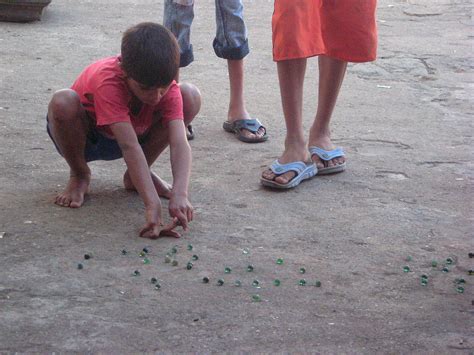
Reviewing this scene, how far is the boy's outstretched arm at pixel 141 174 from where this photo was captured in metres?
3.26

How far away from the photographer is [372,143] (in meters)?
4.59

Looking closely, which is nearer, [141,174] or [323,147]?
[141,174]

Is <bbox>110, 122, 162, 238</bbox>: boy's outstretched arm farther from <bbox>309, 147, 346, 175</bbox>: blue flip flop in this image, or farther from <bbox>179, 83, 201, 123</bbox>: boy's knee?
<bbox>309, 147, 346, 175</bbox>: blue flip flop

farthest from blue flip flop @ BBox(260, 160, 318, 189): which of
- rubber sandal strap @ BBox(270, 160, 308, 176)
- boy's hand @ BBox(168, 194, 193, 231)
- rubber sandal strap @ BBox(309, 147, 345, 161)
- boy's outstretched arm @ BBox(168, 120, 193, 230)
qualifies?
boy's hand @ BBox(168, 194, 193, 231)

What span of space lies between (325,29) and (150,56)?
1125 mm

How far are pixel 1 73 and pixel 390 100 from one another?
7.75 ft

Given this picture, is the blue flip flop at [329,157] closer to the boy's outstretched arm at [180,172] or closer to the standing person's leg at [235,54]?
the standing person's leg at [235,54]

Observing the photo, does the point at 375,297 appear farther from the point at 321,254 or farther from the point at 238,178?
Answer: the point at 238,178

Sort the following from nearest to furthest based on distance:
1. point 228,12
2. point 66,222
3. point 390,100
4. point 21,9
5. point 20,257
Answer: point 20,257, point 66,222, point 228,12, point 390,100, point 21,9

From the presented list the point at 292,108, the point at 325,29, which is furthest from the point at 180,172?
the point at 325,29

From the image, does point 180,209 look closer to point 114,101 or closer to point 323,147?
point 114,101

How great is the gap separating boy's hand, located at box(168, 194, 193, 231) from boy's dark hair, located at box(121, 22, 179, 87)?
407mm

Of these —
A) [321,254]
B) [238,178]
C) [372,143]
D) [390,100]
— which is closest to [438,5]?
[390,100]

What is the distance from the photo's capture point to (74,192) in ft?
11.8
